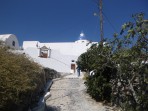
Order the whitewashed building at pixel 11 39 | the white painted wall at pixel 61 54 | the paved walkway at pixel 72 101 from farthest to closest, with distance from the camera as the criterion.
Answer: the white painted wall at pixel 61 54 < the whitewashed building at pixel 11 39 < the paved walkway at pixel 72 101

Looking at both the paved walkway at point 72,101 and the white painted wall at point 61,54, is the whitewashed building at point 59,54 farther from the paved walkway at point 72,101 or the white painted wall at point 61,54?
the paved walkway at point 72,101

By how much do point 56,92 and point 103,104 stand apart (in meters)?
4.54

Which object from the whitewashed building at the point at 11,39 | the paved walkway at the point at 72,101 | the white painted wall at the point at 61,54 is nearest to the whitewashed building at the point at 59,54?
the white painted wall at the point at 61,54

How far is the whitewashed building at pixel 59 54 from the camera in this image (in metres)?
41.4

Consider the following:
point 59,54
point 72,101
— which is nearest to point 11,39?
point 59,54

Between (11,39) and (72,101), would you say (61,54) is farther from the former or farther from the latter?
(72,101)

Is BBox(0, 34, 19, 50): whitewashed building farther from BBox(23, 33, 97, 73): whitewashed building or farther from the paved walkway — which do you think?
the paved walkway

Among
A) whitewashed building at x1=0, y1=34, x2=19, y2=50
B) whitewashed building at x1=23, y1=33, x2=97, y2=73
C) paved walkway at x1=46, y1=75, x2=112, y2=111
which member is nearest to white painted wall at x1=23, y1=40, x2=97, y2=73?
whitewashed building at x1=23, y1=33, x2=97, y2=73

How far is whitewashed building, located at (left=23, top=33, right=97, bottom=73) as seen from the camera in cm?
4144

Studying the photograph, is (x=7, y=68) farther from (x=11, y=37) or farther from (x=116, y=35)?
(x=11, y=37)

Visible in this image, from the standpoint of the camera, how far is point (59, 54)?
4316 cm

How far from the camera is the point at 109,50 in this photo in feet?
45.8

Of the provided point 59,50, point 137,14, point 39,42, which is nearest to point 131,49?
point 137,14

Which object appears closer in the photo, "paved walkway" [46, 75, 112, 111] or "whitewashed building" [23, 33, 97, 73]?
"paved walkway" [46, 75, 112, 111]
